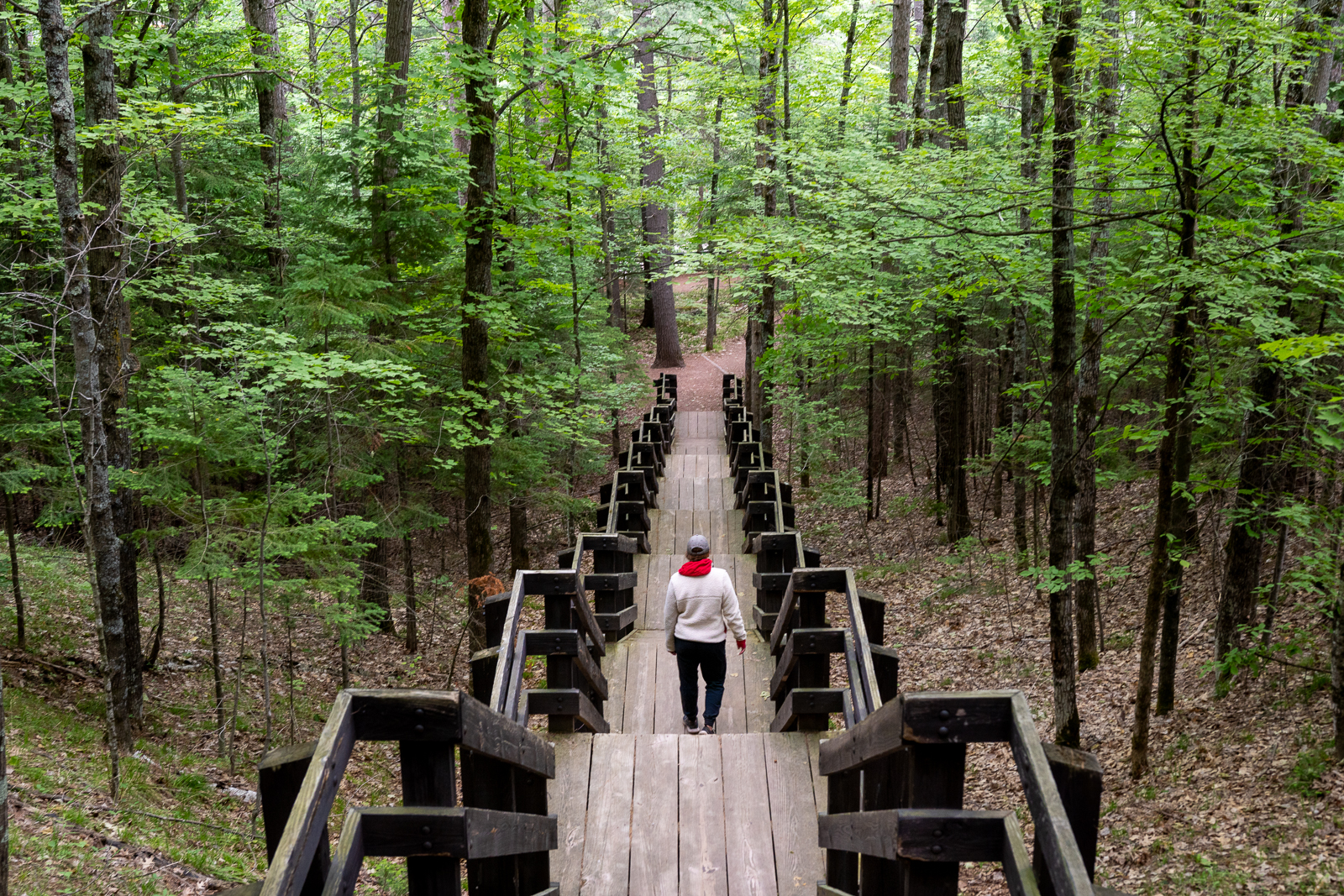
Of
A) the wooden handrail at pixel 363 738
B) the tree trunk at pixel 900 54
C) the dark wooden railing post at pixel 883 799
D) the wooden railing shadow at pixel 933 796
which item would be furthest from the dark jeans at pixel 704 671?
the tree trunk at pixel 900 54

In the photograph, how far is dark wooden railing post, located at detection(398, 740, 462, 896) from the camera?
8.70 feet

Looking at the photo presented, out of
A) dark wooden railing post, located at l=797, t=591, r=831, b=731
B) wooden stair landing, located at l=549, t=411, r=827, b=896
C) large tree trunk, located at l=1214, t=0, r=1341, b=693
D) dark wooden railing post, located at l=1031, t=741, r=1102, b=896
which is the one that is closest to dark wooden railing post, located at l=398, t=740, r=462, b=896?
dark wooden railing post, located at l=1031, t=741, r=1102, b=896

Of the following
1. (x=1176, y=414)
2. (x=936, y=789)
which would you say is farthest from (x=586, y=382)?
(x=936, y=789)

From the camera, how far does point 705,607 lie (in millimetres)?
6371

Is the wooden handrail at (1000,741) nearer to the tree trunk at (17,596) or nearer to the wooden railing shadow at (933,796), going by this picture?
the wooden railing shadow at (933,796)

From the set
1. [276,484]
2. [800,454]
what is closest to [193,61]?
[276,484]

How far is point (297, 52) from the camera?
2614cm

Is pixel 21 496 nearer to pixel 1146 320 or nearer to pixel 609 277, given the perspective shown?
pixel 609 277

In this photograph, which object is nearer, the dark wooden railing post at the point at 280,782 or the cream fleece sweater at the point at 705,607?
the dark wooden railing post at the point at 280,782

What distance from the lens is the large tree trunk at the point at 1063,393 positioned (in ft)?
27.0

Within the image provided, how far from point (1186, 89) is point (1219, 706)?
6.56 meters

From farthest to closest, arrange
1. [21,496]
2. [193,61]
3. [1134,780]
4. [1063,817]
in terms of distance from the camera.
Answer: [21,496] → [193,61] → [1134,780] → [1063,817]

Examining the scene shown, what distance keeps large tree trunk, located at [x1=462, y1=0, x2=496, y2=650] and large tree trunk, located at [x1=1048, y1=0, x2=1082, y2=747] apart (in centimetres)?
615

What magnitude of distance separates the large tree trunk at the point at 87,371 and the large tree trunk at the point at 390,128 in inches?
227
